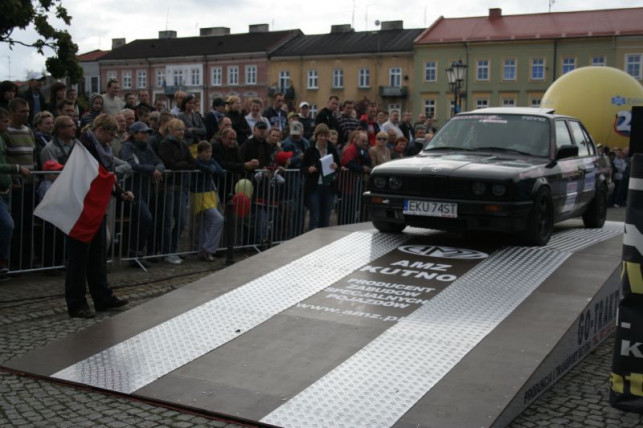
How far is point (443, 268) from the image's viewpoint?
25.5ft

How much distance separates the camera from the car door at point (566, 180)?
31.1 feet

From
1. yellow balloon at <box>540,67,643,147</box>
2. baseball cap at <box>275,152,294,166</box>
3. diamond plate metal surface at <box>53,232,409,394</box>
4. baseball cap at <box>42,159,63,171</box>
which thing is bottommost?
diamond plate metal surface at <box>53,232,409,394</box>

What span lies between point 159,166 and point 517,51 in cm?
6666

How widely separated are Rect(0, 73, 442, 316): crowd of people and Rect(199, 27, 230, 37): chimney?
85.0 m

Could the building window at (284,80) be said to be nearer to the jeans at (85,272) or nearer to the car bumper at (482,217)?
the car bumper at (482,217)

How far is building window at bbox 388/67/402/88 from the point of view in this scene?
80.0 m

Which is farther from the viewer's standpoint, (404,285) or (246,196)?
(246,196)

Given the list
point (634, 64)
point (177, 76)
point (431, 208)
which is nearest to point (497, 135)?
point (431, 208)

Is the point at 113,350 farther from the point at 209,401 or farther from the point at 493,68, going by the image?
the point at 493,68

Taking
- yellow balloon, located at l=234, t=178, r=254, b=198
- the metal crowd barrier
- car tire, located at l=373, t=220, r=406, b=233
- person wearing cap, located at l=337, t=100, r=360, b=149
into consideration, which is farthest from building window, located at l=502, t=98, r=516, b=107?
car tire, located at l=373, t=220, r=406, b=233

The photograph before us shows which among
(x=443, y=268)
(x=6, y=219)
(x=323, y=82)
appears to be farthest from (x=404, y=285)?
(x=323, y=82)

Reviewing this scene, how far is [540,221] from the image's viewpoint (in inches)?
345

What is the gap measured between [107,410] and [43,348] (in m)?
1.48

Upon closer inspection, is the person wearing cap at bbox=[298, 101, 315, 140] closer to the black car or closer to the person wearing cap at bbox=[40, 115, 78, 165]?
the black car
